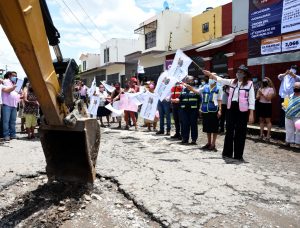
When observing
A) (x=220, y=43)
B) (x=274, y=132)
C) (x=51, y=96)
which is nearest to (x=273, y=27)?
(x=274, y=132)

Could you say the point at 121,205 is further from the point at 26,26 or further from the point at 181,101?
the point at 181,101

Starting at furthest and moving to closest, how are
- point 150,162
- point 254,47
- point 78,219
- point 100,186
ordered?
point 254,47
point 150,162
point 100,186
point 78,219

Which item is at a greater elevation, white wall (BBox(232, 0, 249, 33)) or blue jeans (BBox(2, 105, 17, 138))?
white wall (BBox(232, 0, 249, 33))

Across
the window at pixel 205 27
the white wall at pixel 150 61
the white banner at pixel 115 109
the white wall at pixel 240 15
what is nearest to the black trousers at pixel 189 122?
the white banner at pixel 115 109

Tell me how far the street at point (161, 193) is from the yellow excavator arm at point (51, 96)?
1.28 ft

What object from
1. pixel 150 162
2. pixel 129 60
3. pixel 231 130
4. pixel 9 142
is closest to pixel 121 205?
pixel 150 162

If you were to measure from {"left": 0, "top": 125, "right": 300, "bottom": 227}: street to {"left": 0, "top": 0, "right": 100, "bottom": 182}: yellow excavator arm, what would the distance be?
0.39m

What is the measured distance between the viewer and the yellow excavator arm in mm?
3246

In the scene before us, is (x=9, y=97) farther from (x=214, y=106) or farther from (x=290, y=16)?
(x=290, y=16)

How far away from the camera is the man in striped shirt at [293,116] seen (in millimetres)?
7996

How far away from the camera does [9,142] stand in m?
8.66

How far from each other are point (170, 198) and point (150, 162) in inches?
78.6

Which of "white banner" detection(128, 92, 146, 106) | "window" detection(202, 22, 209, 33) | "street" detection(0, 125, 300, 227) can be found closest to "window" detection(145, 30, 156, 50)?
"window" detection(202, 22, 209, 33)

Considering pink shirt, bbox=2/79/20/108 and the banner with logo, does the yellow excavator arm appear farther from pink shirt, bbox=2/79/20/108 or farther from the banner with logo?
the banner with logo
